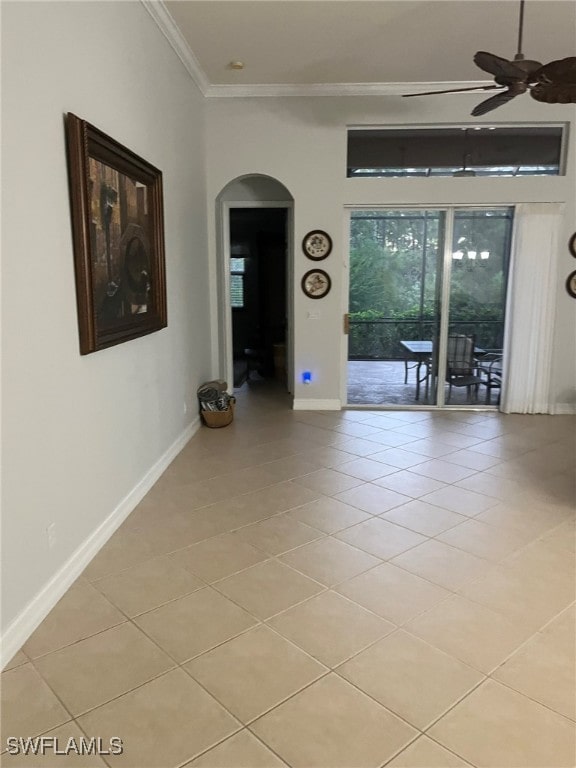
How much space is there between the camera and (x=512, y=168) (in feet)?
19.6

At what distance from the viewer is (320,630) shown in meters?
2.43

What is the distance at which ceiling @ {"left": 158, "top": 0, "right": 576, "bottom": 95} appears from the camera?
406 cm

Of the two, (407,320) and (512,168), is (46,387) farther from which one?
(512,168)

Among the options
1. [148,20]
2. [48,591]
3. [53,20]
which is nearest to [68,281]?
[53,20]

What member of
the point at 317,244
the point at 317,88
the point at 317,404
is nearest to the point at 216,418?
the point at 317,404

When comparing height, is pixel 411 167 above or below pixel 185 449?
above

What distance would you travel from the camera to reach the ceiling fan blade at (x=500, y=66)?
321 centimetres

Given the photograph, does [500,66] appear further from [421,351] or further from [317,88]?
[421,351]

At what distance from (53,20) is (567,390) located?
580cm

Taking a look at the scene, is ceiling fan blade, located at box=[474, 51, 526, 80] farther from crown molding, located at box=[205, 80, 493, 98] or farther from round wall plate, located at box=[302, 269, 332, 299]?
round wall plate, located at box=[302, 269, 332, 299]

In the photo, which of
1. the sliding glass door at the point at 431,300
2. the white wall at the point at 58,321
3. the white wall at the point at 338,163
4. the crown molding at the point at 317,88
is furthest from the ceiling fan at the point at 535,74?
the sliding glass door at the point at 431,300

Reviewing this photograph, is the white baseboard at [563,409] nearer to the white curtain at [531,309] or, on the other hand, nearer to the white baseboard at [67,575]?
the white curtain at [531,309]

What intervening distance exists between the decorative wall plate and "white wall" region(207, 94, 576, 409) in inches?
2.6

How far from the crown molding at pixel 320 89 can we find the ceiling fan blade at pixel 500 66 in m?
2.59
